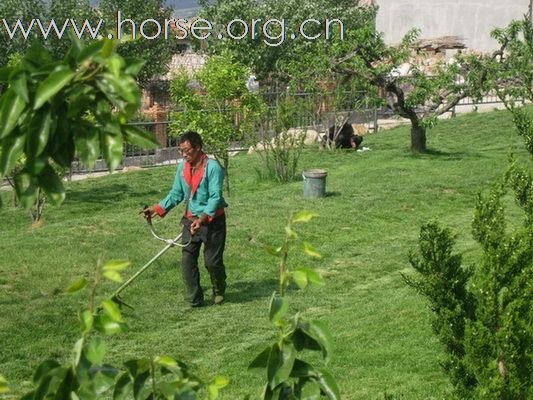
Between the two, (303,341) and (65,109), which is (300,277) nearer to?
(303,341)

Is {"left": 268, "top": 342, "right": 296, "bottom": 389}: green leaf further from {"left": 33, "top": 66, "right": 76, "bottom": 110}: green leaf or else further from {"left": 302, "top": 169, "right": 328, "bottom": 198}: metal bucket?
{"left": 302, "top": 169, "right": 328, "bottom": 198}: metal bucket

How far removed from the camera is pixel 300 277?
7.98ft

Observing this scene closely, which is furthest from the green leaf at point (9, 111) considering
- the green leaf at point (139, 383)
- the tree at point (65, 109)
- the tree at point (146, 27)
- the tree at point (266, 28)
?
the tree at point (146, 27)

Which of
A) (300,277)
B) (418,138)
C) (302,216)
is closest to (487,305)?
(302,216)

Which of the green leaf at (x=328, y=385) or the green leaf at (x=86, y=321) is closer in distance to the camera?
the green leaf at (x=86, y=321)

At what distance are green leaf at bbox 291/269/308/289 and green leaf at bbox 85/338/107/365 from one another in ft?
1.44

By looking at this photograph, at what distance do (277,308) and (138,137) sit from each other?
0.52 metres

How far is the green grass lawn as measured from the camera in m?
8.85

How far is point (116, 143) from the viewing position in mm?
2092

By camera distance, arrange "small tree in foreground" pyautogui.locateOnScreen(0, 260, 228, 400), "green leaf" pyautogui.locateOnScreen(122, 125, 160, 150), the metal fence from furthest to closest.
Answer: the metal fence, "small tree in foreground" pyautogui.locateOnScreen(0, 260, 228, 400), "green leaf" pyautogui.locateOnScreen(122, 125, 160, 150)

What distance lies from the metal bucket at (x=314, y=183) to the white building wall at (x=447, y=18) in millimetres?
27128

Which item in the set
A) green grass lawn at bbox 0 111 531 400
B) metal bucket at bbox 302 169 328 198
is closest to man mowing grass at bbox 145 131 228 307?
green grass lawn at bbox 0 111 531 400

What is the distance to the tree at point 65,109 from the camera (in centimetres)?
204

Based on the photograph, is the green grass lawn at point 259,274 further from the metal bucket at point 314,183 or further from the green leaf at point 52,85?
the green leaf at point 52,85
